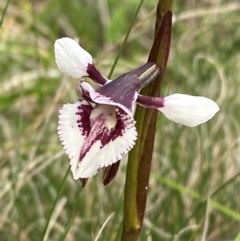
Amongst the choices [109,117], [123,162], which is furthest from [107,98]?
[123,162]

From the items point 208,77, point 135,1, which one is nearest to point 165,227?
point 208,77

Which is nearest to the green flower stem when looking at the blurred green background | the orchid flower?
the orchid flower

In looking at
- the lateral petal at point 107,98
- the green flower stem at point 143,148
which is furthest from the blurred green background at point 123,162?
the lateral petal at point 107,98

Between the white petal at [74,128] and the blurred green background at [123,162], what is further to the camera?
the blurred green background at [123,162]

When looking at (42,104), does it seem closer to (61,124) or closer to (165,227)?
(165,227)

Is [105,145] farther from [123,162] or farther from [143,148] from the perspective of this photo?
[123,162]

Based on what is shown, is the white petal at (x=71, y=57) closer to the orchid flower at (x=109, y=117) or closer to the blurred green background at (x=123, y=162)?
the orchid flower at (x=109, y=117)
